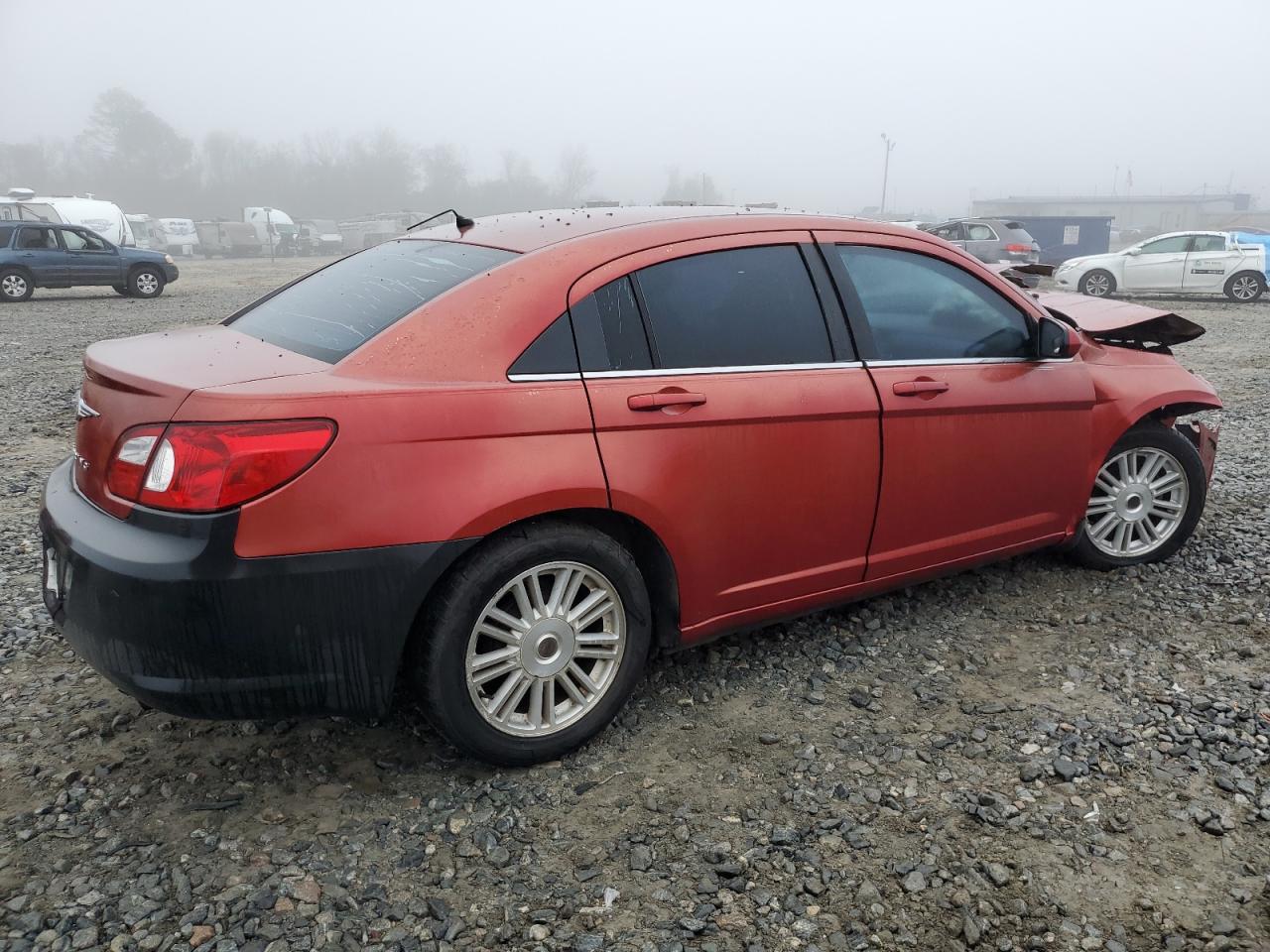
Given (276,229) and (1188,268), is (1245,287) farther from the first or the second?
(276,229)

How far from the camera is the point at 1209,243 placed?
18328 mm

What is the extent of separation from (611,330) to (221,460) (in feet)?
3.79

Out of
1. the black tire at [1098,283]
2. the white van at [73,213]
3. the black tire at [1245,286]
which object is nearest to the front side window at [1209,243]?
the black tire at [1245,286]

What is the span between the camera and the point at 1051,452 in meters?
3.80

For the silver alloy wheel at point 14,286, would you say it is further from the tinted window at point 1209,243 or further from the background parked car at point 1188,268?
the tinted window at point 1209,243

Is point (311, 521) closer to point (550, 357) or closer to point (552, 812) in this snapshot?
point (550, 357)

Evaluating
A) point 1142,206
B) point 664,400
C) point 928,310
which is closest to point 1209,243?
point 928,310

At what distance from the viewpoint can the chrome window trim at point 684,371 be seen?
2.70 meters

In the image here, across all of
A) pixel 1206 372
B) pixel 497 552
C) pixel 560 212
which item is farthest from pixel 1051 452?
pixel 1206 372

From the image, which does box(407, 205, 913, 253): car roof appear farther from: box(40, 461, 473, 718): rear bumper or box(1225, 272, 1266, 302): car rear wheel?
box(1225, 272, 1266, 302): car rear wheel

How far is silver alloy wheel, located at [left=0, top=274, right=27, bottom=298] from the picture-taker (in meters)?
17.6

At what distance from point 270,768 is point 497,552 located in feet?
3.32

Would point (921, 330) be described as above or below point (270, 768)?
above

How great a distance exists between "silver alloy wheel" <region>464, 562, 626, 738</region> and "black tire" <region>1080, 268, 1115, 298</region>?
732 inches
